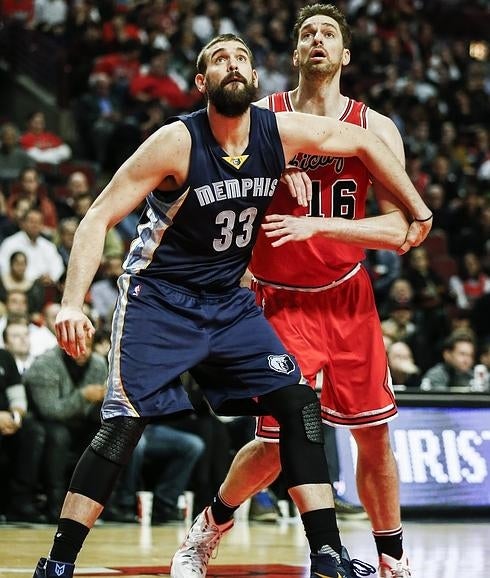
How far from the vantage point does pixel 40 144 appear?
14945 millimetres

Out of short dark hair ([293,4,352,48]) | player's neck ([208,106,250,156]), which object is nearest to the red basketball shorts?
player's neck ([208,106,250,156])

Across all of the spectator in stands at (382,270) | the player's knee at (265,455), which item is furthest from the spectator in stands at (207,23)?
the player's knee at (265,455)

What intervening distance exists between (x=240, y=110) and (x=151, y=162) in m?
0.44

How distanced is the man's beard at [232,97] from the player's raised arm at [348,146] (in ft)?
0.78

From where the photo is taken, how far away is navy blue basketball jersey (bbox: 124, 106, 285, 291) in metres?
4.95

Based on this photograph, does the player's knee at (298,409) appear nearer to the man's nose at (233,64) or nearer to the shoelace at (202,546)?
the shoelace at (202,546)

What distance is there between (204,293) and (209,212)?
36 centimetres

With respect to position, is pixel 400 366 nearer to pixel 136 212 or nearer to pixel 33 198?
pixel 33 198

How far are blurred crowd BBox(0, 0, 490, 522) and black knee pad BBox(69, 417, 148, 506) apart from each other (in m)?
4.04

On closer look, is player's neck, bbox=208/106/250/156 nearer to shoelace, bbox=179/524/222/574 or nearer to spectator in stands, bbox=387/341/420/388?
shoelace, bbox=179/524/222/574

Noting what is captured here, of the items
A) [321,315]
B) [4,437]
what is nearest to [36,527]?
[4,437]

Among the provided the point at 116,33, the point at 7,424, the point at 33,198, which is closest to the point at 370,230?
the point at 7,424

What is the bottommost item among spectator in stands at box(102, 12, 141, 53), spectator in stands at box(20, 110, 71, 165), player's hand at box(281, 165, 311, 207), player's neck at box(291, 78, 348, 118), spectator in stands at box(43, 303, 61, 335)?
spectator in stands at box(43, 303, 61, 335)

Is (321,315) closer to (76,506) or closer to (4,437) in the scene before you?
(76,506)
